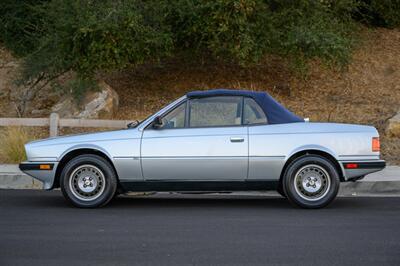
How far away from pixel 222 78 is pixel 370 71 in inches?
181

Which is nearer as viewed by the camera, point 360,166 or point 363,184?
point 360,166

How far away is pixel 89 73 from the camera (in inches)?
789

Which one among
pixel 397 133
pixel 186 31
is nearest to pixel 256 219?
pixel 397 133

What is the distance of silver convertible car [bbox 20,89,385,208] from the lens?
1053 cm

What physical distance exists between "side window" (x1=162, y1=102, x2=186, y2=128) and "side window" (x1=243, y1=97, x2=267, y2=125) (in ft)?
2.68

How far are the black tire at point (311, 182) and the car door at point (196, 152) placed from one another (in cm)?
61

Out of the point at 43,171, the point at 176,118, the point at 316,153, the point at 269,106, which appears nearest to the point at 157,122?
the point at 176,118

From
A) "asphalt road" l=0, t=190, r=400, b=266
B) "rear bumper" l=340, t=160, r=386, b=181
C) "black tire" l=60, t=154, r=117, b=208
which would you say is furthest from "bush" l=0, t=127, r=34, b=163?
"rear bumper" l=340, t=160, r=386, b=181

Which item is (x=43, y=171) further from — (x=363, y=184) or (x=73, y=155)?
(x=363, y=184)

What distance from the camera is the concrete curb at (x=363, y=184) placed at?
12.6 m

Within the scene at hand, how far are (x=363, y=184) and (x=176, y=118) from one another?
3513 millimetres

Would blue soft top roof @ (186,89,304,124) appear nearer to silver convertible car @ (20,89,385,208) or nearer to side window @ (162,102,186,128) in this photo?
silver convertible car @ (20,89,385,208)

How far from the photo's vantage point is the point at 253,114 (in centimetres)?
1077

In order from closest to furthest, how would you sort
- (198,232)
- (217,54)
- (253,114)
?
(198,232) → (253,114) → (217,54)
